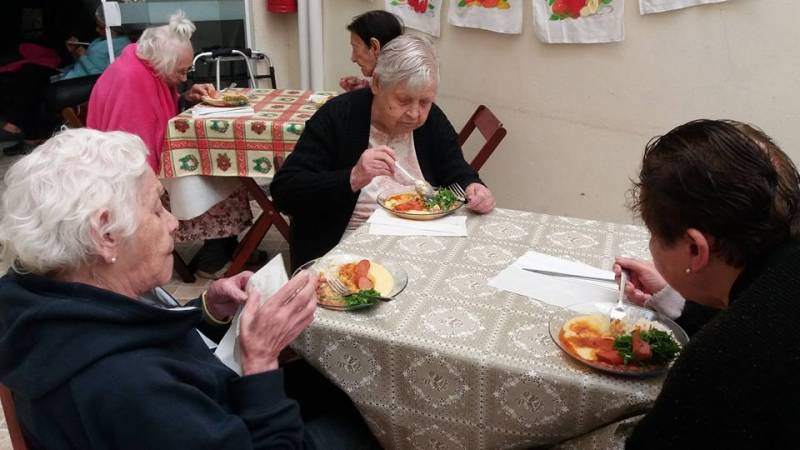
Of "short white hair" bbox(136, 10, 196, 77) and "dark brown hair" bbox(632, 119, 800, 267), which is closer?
"dark brown hair" bbox(632, 119, 800, 267)

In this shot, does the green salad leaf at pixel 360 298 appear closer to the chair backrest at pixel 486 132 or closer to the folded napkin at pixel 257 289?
the folded napkin at pixel 257 289

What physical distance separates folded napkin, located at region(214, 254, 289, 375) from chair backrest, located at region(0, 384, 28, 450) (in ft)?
1.20

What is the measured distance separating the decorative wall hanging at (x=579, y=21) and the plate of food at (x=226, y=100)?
163 centimetres

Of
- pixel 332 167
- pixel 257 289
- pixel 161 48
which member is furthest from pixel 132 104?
pixel 257 289

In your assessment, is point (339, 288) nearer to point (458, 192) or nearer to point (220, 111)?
point (458, 192)

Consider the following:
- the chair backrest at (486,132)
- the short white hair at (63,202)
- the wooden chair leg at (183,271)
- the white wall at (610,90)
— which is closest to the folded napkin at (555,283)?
the short white hair at (63,202)

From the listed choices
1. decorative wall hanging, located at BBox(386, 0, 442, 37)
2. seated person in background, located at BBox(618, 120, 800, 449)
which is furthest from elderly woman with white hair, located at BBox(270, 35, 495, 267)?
decorative wall hanging, located at BBox(386, 0, 442, 37)

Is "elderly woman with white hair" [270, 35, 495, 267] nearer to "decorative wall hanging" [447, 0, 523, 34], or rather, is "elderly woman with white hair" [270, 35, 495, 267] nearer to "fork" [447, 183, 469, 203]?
"fork" [447, 183, 469, 203]

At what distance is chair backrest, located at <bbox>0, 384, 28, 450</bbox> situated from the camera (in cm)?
92

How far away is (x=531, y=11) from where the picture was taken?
3.19 meters

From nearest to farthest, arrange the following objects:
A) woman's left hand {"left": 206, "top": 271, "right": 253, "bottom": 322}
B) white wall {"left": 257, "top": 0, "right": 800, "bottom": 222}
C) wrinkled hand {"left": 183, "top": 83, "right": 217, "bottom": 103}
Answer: woman's left hand {"left": 206, "top": 271, "right": 253, "bottom": 322}
white wall {"left": 257, "top": 0, "right": 800, "bottom": 222}
wrinkled hand {"left": 183, "top": 83, "right": 217, "bottom": 103}

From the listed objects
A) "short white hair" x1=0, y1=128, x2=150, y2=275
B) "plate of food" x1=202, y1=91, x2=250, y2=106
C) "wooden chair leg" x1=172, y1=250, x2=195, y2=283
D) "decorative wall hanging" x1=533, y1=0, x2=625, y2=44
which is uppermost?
"decorative wall hanging" x1=533, y1=0, x2=625, y2=44

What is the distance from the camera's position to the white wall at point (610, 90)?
2.55 meters

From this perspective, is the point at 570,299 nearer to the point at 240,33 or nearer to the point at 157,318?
the point at 157,318
